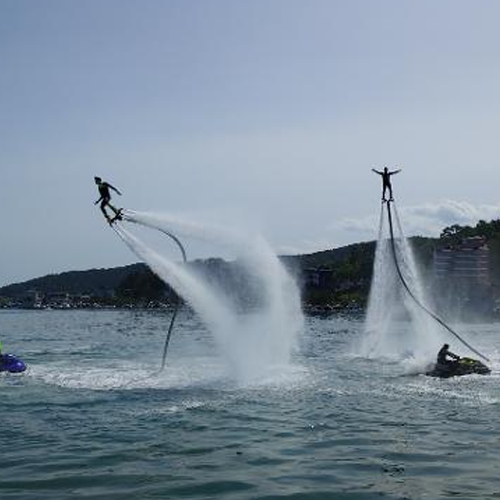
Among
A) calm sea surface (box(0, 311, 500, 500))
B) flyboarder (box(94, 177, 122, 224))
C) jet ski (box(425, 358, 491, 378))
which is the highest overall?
flyboarder (box(94, 177, 122, 224))

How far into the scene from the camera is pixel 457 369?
135ft

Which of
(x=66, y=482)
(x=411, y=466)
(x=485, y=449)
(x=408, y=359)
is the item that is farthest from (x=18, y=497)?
(x=408, y=359)

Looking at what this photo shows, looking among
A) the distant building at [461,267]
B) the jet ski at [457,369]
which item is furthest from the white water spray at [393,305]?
the distant building at [461,267]

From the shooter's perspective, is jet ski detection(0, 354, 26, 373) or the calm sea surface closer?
the calm sea surface

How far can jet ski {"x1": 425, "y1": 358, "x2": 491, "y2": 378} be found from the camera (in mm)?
41156

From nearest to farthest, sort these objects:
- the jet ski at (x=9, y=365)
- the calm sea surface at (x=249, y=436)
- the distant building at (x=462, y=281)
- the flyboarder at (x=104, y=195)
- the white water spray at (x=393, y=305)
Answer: the calm sea surface at (x=249, y=436) → the flyboarder at (x=104, y=195) → the jet ski at (x=9, y=365) → the white water spray at (x=393, y=305) → the distant building at (x=462, y=281)

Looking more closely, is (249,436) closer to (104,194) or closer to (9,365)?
(104,194)

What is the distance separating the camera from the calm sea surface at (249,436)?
1998 centimetres

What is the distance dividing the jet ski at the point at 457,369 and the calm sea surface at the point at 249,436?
787 millimetres

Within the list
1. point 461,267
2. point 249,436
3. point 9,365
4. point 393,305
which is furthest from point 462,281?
point 249,436

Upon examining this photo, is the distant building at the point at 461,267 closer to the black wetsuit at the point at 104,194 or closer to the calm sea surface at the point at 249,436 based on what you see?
the calm sea surface at the point at 249,436

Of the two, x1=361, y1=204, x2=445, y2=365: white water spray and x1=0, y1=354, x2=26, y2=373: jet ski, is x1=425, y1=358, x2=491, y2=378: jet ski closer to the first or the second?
x1=361, y1=204, x2=445, y2=365: white water spray

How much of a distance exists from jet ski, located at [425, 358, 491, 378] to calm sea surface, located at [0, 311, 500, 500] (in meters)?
0.79

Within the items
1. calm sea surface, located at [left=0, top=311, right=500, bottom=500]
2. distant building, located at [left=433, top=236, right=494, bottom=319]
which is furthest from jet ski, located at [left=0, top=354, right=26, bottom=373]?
distant building, located at [left=433, top=236, right=494, bottom=319]
